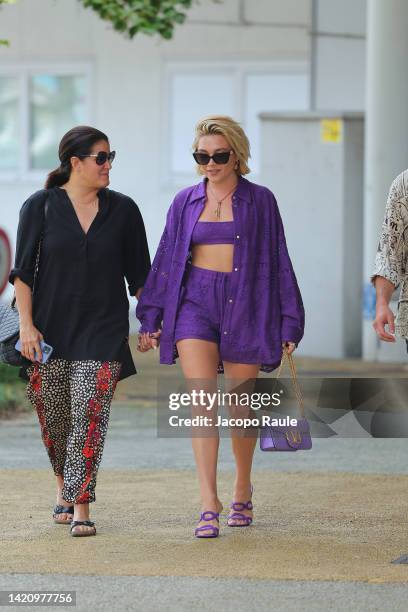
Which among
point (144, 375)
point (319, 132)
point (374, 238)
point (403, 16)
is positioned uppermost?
point (403, 16)

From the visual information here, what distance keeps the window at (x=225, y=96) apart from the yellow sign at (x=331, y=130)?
355cm

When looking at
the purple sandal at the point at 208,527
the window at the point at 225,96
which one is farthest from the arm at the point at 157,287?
the window at the point at 225,96

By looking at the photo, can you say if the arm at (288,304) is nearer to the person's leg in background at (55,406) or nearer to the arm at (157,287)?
the arm at (157,287)

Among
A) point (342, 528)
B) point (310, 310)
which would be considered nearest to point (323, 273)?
point (310, 310)

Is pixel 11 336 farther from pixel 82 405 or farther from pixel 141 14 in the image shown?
pixel 141 14

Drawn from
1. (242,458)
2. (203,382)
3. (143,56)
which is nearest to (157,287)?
(203,382)

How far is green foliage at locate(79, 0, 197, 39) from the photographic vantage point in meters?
13.6

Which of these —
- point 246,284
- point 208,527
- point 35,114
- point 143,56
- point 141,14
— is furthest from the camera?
point 35,114

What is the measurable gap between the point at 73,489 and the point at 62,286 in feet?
3.02

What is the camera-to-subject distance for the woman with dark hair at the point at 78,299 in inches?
294

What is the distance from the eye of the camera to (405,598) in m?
5.96

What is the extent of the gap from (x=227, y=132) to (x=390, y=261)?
113cm

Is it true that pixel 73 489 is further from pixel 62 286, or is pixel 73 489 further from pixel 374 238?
pixel 374 238

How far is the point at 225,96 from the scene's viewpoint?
802 inches
